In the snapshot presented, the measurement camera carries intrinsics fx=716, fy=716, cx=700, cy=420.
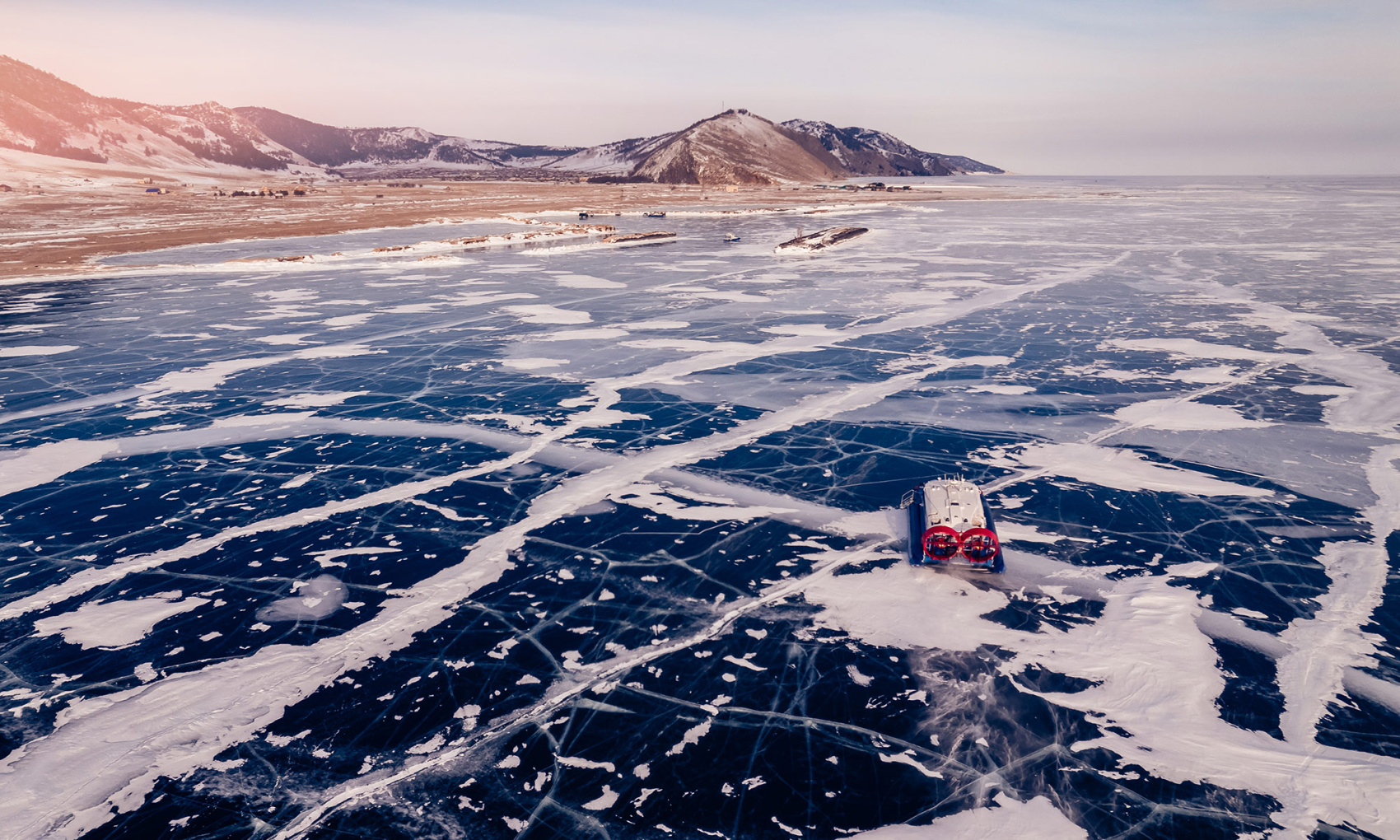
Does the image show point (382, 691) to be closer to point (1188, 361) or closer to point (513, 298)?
point (1188, 361)

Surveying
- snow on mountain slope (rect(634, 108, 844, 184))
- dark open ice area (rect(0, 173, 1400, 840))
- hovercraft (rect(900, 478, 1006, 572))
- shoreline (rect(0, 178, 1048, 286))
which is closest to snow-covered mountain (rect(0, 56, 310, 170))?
shoreline (rect(0, 178, 1048, 286))

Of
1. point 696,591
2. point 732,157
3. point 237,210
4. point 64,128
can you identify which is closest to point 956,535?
point 696,591

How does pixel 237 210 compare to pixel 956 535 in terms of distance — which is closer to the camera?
pixel 956 535

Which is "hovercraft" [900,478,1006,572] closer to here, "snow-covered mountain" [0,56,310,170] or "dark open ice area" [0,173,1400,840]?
"dark open ice area" [0,173,1400,840]

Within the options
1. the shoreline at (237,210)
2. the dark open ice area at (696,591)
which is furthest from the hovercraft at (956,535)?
the shoreline at (237,210)

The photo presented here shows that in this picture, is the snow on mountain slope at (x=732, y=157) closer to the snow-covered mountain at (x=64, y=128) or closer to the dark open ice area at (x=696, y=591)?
the snow-covered mountain at (x=64, y=128)

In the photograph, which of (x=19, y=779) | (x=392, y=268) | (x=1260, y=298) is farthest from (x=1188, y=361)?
(x=392, y=268)

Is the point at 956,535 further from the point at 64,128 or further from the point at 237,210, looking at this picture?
the point at 64,128
